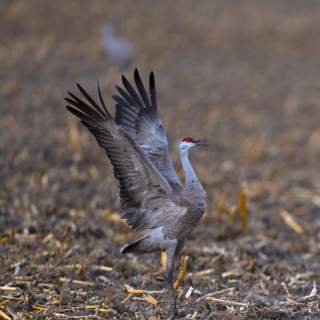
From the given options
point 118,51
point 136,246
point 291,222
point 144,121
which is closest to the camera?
point 136,246

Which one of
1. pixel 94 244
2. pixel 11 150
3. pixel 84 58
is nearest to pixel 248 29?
pixel 84 58

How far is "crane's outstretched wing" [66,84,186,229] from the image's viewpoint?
16.4ft

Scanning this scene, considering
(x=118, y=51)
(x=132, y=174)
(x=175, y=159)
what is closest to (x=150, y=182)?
(x=132, y=174)

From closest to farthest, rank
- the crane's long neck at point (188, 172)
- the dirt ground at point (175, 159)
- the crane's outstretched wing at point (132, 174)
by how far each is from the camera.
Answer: the crane's outstretched wing at point (132, 174) < the crane's long neck at point (188, 172) < the dirt ground at point (175, 159)

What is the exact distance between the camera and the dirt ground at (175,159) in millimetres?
5617

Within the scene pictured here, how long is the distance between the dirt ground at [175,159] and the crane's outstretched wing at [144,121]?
1.27 metres

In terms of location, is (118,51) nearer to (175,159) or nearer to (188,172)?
(175,159)

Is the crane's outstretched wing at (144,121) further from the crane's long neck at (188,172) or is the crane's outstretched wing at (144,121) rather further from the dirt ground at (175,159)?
the dirt ground at (175,159)

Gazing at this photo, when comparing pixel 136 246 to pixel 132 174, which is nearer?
pixel 132 174

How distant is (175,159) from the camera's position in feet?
34.3

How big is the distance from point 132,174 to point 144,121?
0.84m

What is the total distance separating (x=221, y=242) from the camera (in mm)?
7703

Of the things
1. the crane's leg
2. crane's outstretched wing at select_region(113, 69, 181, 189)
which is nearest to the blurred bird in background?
crane's outstretched wing at select_region(113, 69, 181, 189)

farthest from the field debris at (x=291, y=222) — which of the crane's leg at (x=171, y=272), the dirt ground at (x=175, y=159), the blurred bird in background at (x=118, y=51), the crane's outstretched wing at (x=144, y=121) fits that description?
the blurred bird in background at (x=118, y=51)
